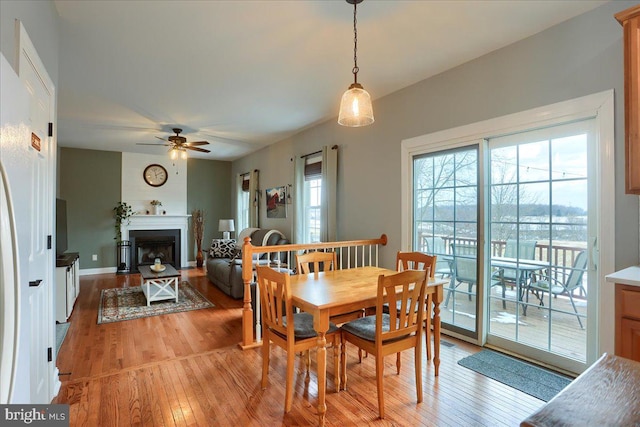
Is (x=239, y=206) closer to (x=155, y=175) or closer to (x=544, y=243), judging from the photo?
(x=155, y=175)

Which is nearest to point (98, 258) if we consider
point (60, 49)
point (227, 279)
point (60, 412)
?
point (227, 279)

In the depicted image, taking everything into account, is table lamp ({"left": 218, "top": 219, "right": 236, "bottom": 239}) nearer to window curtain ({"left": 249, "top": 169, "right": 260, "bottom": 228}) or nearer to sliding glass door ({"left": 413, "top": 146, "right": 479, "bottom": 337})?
window curtain ({"left": 249, "top": 169, "right": 260, "bottom": 228})

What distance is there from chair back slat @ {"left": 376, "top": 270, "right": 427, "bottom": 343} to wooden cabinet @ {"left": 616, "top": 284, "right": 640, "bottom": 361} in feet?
3.25

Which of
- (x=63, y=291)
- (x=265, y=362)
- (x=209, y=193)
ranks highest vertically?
(x=209, y=193)

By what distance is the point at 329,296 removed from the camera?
2.13m

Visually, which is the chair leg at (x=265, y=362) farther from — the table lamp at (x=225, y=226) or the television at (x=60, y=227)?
the table lamp at (x=225, y=226)

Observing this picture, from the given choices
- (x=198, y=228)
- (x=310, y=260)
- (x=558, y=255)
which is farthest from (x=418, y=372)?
(x=198, y=228)

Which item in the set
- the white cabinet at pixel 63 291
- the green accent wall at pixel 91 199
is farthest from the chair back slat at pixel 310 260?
the green accent wall at pixel 91 199

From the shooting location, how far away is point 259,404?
217cm

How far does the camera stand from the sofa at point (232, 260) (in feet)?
16.0

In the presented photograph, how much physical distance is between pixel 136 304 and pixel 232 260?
57.9 inches

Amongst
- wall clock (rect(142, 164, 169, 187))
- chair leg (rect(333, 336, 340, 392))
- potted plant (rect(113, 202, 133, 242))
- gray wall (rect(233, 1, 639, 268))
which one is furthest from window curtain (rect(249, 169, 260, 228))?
chair leg (rect(333, 336, 340, 392))

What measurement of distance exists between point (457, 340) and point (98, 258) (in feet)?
23.4

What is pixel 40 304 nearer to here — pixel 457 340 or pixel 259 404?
pixel 259 404
